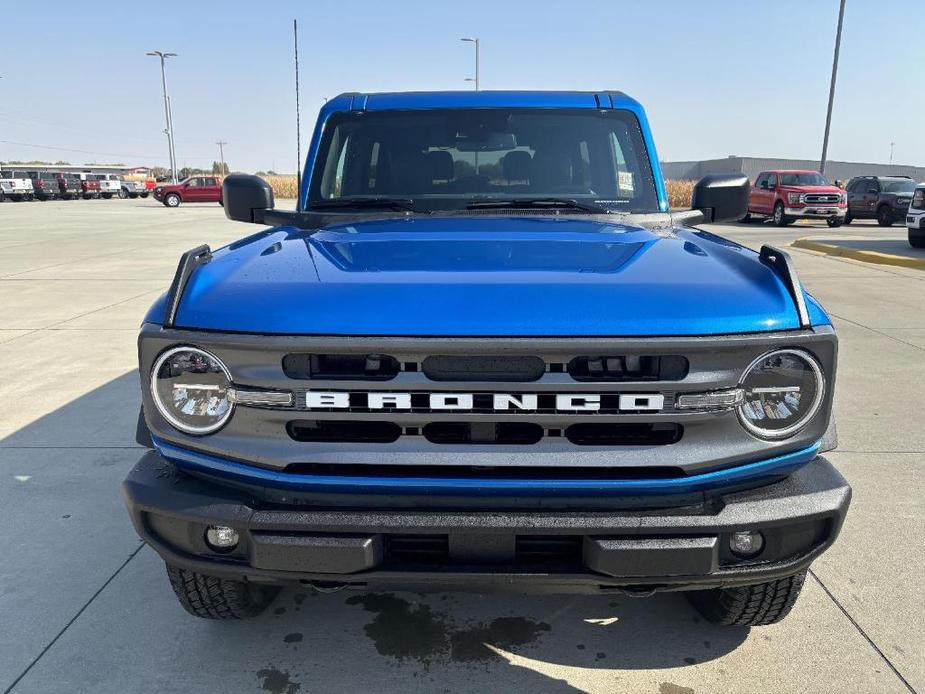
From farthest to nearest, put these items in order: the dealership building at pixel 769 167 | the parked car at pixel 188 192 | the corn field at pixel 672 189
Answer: the dealership building at pixel 769 167 < the parked car at pixel 188 192 < the corn field at pixel 672 189

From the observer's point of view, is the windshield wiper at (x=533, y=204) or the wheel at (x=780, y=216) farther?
the wheel at (x=780, y=216)

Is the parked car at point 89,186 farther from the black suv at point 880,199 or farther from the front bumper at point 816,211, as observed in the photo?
the black suv at point 880,199

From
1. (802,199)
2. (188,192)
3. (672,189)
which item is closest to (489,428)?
(802,199)

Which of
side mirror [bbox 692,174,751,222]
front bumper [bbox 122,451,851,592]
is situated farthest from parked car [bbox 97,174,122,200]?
front bumper [bbox 122,451,851,592]

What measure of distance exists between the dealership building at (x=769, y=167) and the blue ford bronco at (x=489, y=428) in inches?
2361

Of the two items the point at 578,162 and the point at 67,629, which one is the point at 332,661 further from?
the point at 578,162

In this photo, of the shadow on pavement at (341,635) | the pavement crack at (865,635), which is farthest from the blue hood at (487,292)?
the pavement crack at (865,635)

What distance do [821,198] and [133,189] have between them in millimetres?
45429

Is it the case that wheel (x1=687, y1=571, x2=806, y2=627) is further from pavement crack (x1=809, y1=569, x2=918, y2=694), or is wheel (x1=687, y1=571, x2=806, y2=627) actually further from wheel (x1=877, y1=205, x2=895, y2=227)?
wheel (x1=877, y1=205, x2=895, y2=227)

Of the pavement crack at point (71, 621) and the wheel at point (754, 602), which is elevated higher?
the wheel at point (754, 602)

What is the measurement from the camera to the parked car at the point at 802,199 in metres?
21.8

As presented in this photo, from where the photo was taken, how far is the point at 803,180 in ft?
73.9

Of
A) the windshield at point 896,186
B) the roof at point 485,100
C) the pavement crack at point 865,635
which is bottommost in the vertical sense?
the pavement crack at point 865,635

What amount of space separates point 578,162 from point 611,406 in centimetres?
179
